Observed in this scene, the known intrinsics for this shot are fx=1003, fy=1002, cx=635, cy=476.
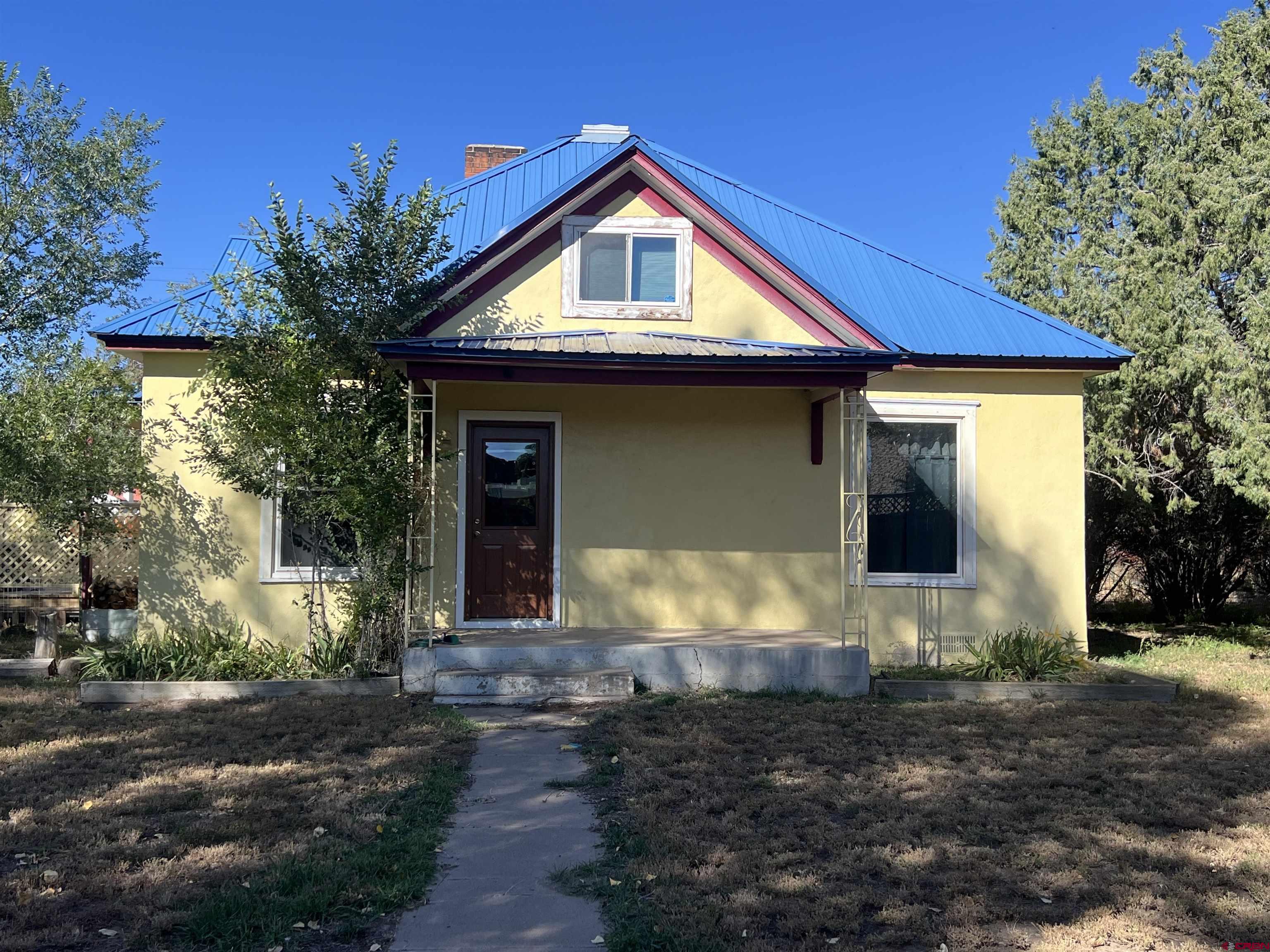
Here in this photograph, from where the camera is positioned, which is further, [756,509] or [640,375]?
[756,509]

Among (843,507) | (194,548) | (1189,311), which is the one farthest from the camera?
(1189,311)

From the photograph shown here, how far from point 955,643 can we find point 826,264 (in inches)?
187

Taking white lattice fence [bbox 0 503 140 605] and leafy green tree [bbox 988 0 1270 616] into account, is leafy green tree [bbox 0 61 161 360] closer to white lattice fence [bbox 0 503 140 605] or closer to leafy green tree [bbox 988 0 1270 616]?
white lattice fence [bbox 0 503 140 605]

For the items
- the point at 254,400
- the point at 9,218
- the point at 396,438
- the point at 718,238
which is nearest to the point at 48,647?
the point at 254,400

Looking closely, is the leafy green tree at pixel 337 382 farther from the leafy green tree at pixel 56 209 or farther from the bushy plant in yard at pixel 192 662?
the leafy green tree at pixel 56 209

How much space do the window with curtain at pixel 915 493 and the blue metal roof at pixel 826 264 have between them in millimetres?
992

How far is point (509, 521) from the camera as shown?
421 inches

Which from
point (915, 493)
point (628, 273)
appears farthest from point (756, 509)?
point (628, 273)

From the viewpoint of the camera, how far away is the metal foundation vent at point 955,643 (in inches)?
436

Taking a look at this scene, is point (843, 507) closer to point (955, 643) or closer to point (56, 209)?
point (955, 643)

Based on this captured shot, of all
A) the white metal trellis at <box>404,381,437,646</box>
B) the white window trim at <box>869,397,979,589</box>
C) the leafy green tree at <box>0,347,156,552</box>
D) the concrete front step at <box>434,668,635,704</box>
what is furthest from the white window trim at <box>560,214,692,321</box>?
the leafy green tree at <box>0,347,156,552</box>

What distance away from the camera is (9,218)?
18.5m

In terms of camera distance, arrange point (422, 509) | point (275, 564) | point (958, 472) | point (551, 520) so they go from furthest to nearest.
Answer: point (958, 472)
point (551, 520)
point (275, 564)
point (422, 509)

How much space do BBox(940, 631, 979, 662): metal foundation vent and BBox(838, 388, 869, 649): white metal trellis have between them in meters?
0.93
